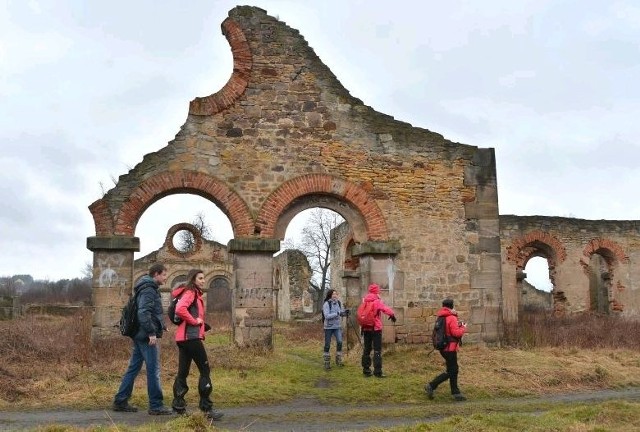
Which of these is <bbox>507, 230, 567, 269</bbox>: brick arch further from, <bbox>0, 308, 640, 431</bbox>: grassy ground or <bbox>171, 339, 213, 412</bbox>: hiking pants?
<bbox>171, 339, 213, 412</bbox>: hiking pants

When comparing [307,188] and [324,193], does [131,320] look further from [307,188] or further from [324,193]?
[324,193]

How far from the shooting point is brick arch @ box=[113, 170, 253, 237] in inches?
482

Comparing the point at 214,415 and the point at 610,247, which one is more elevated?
the point at 610,247

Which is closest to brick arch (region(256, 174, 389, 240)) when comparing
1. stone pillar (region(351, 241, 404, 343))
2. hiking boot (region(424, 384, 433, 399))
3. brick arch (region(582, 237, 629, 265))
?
stone pillar (region(351, 241, 404, 343))

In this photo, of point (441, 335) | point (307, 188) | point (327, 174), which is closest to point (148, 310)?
point (441, 335)

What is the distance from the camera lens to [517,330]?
14703mm

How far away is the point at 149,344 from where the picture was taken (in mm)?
7484

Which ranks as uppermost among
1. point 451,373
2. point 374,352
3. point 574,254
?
point 574,254

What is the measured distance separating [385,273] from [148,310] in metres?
6.56

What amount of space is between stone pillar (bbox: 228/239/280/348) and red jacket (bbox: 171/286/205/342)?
15.3 feet

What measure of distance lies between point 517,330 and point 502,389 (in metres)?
5.11

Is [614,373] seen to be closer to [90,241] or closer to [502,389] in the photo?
[502,389]

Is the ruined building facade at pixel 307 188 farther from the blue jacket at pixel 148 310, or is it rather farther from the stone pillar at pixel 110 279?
the blue jacket at pixel 148 310

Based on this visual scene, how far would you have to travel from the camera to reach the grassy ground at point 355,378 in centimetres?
772
